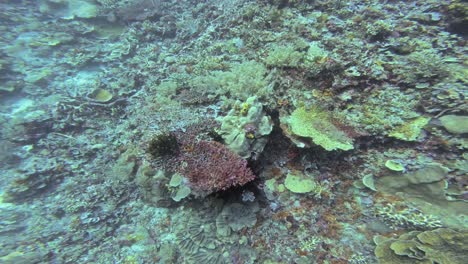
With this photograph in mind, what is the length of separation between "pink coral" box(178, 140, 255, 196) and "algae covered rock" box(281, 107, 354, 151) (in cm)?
101

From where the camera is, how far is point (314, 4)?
694cm

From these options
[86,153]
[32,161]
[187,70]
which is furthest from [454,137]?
[32,161]

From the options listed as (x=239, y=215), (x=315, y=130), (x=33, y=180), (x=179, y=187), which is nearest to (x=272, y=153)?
(x=315, y=130)

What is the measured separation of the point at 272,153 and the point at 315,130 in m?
0.87

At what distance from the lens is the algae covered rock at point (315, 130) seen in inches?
153

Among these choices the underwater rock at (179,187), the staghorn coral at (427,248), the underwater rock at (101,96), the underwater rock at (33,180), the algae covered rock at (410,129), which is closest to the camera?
the staghorn coral at (427,248)

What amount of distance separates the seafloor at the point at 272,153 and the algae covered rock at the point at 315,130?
0.03m

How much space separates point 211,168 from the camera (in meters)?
3.78

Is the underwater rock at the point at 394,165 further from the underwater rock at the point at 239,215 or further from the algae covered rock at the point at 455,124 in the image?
the underwater rock at the point at 239,215

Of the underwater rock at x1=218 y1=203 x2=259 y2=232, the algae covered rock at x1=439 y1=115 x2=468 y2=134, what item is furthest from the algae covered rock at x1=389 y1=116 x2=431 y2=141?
the underwater rock at x1=218 y1=203 x2=259 y2=232

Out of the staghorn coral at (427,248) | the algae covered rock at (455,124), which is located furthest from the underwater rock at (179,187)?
the algae covered rock at (455,124)

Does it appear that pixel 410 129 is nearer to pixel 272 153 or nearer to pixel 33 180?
pixel 272 153

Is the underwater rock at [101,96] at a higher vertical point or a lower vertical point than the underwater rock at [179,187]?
lower

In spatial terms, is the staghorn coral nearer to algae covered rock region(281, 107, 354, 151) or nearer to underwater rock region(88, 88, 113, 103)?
algae covered rock region(281, 107, 354, 151)
